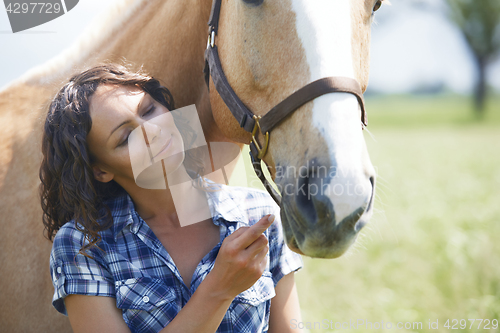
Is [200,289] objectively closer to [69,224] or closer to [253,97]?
[69,224]

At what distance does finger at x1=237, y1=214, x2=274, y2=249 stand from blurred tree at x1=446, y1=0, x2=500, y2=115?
3354 cm

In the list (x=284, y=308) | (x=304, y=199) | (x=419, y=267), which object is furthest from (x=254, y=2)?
(x=419, y=267)

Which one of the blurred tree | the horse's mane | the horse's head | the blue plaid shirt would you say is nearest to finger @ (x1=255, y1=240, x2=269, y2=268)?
the horse's head

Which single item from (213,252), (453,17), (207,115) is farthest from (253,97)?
(453,17)

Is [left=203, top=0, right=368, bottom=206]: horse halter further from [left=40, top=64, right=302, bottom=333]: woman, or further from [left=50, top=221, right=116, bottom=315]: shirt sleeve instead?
[left=50, top=221, right=116, bottom=315]: shirt sleeve

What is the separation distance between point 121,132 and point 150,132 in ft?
0.37

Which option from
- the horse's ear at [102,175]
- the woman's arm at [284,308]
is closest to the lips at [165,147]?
the horse's ear at [102,175]

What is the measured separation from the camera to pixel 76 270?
1400mm

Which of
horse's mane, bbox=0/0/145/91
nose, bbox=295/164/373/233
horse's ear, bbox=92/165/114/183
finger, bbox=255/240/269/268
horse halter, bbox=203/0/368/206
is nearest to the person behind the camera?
nose, bbox=295/164/373/233

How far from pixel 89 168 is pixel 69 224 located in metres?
0.23

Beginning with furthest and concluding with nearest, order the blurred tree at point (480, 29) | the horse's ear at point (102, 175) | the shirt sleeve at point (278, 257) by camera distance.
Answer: the blurred tree at point (480, 29), the shirt sleeve at point (278, 257), the horse's ear at point (102, 175)

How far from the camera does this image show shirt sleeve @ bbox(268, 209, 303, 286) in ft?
5.58

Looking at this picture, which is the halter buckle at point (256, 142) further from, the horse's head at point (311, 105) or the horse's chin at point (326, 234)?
the horse's chin at point (326, 234)

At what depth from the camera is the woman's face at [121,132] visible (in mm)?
1499
